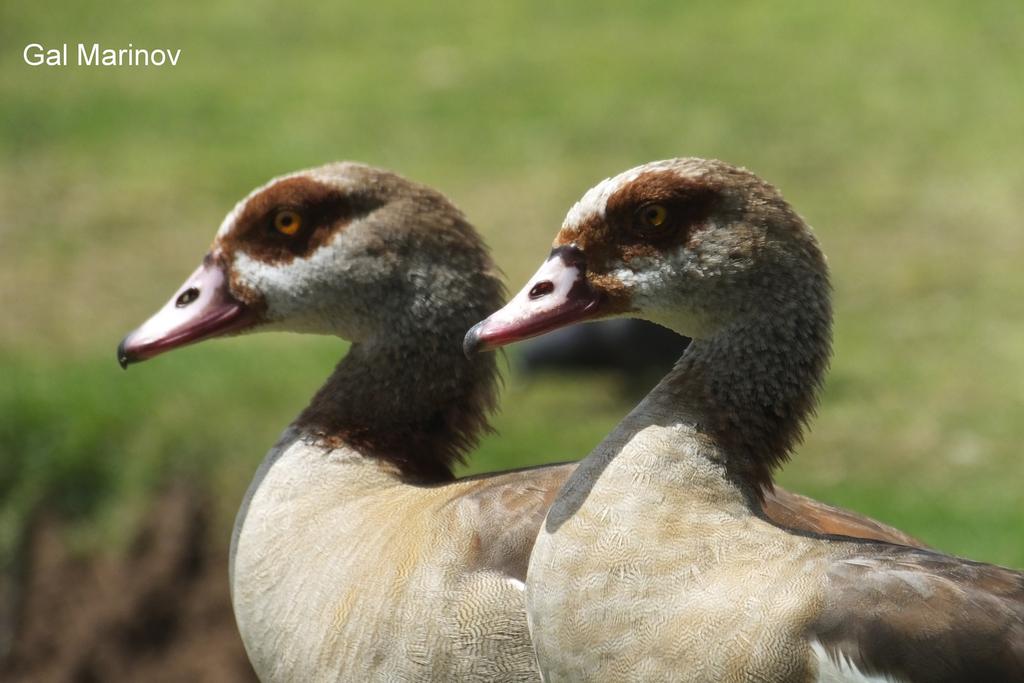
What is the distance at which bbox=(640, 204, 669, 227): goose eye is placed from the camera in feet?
8.58

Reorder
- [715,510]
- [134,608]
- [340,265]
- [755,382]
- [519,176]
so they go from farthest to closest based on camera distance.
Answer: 1. [519,176]
2. [134,608]
3. [340,265]
4. [755,382]
5. [715,510]

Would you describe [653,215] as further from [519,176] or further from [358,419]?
[519,176]

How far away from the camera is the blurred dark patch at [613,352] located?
755 centimetres

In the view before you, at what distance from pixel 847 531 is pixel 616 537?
65 cm

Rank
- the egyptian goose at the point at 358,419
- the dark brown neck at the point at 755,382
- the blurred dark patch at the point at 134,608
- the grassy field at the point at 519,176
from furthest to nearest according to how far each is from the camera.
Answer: the grassy field at the point at 519,176
the blurred dark patch at the point at 134,608
the egyptian goose at the point at 358,419
the dark brown neck at the point at 755,382

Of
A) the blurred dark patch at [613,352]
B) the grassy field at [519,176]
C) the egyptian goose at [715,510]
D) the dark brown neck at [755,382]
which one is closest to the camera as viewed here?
the egyptian goose at [715,510]

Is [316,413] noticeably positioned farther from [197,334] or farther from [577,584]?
[577,584]

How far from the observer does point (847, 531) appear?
2.85 m

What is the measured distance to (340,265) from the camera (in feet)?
10.6

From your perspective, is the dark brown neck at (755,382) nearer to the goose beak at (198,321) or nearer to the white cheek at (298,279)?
the white cheek at (298,279)

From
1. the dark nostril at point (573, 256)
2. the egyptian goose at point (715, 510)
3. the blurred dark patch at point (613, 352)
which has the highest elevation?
the dark nostril at point (573, 256)

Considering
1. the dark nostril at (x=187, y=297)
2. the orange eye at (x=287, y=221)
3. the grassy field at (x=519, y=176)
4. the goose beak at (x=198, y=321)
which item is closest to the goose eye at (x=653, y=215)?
the orange eye at (x=287, y=221)

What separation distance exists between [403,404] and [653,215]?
0.88m

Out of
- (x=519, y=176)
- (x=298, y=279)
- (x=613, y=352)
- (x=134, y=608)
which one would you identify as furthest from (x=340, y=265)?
(x=519, y=176)
